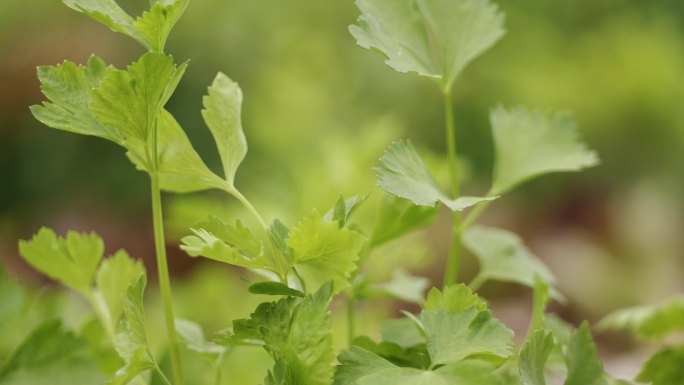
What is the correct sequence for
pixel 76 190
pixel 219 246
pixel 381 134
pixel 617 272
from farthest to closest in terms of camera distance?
pixel 76 190 < pixel 617 272 < pixel 381 134 < pixel 219 246

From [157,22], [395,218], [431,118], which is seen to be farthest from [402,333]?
[431,118]

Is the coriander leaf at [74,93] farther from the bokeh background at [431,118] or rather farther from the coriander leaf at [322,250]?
the bokeh background at [431,118]

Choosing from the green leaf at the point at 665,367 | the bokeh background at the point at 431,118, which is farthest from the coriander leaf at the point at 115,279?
the bokeh background at the point at 431,118

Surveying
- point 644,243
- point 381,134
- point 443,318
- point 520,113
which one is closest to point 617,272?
point 644,243

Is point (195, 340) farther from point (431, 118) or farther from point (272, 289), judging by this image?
point (431, 118)

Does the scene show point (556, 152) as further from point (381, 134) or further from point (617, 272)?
point (617, 272)
